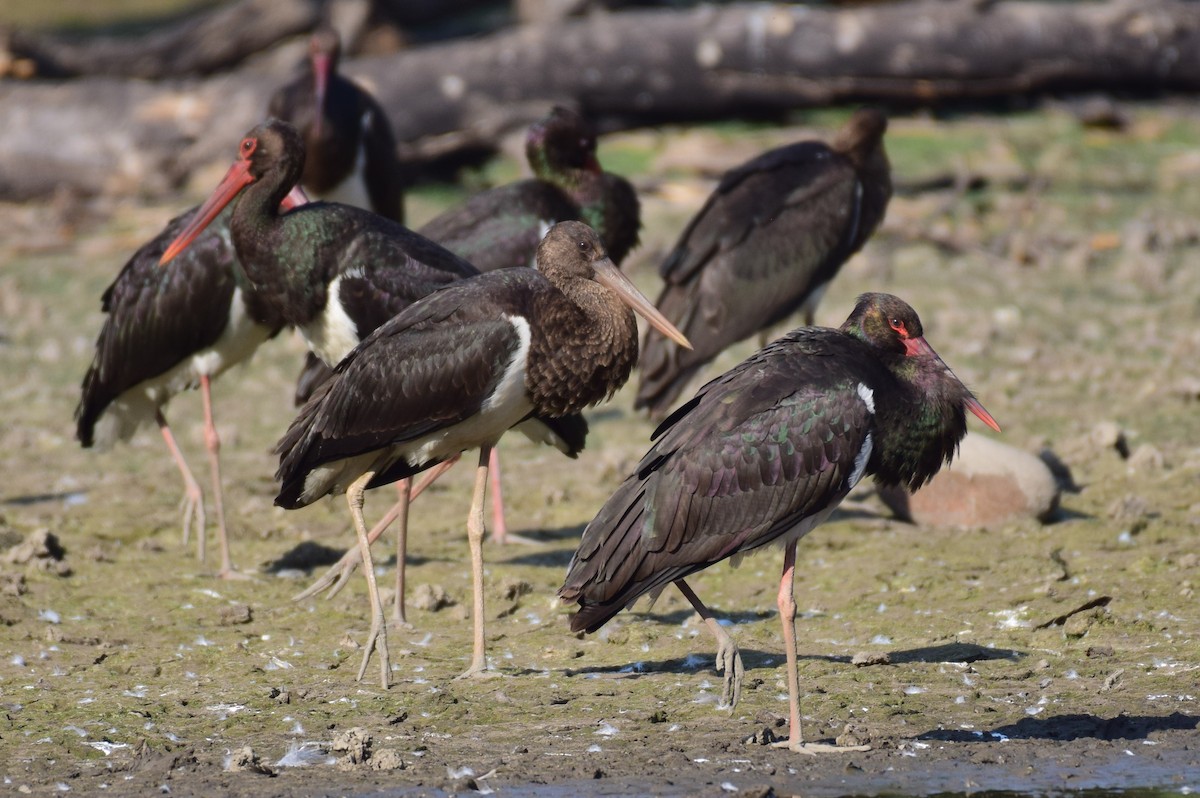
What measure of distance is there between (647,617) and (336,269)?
1.71 metres

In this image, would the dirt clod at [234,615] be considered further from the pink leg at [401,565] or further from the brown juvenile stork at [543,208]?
the brown juvenile stork at [543,208]

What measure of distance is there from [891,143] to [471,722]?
866cm

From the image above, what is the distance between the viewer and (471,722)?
5234 mm

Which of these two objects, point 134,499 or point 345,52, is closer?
point 134,499

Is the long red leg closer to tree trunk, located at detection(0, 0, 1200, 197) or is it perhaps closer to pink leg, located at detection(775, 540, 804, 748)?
pink leg, located at detection(775, 540, 804, 748)

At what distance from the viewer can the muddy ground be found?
4.89 m

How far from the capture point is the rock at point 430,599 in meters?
6.54

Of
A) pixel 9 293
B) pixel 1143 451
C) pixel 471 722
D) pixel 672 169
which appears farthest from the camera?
pixel 672 169

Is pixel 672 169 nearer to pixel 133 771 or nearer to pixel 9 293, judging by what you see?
pixel 9 293

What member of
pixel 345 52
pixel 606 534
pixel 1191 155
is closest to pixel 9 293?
pixel 345 52

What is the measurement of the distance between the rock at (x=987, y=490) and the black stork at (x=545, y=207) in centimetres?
188

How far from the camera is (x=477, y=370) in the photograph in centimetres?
562

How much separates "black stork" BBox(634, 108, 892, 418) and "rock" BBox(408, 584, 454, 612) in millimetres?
1801

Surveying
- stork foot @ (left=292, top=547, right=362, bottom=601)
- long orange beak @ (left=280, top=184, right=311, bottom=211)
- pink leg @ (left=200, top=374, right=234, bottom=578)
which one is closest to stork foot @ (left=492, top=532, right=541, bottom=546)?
stork foot @ (left=292, top=547, right=362, bottom=601)
